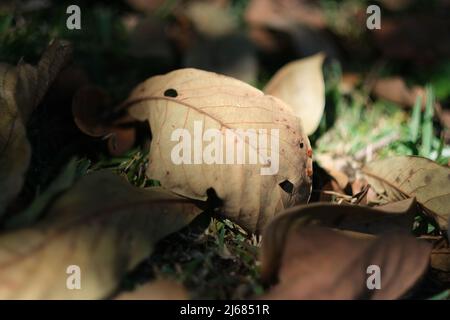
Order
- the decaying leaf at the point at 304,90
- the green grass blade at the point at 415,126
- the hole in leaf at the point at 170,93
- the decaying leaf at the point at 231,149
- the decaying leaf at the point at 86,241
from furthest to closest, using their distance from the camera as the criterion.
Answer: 1. the green grass blade at the point at 415,126
2. the decaying leaf at the point at 304,90
3. the hole in leaf at the point at 170,93
4. the decaying leaf at the point at 231,149
5. the decaying leaf at the point at 86,241

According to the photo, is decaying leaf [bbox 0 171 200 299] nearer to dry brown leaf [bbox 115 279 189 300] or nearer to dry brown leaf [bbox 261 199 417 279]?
dry brown leaf [bbox 115 279 189 300]

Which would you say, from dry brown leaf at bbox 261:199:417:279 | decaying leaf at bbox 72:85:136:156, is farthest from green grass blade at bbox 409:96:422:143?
decaying leaf at bbox 72:85:136:156

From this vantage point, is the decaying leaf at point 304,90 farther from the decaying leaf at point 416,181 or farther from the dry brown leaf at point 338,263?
the dry brown leaf at point 338,263

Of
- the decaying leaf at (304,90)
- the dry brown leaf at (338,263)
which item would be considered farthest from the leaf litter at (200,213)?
the decaying leaf at (304,90)

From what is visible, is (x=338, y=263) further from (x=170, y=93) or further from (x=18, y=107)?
(x=18, y=107)

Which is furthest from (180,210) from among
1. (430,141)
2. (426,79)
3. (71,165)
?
(426,79)
